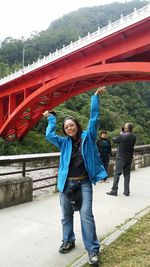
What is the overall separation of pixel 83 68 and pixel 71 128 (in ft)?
45.1

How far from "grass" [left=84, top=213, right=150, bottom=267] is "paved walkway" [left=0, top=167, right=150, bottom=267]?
32 cm

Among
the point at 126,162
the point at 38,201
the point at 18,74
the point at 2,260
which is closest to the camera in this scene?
the point at 2,260

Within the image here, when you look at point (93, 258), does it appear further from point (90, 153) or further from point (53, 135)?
point (53, 135)

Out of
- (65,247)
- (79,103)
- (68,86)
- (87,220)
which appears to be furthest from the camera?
(79,103)

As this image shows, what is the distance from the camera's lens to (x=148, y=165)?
14.6 meters

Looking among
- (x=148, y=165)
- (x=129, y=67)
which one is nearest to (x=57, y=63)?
(x=129, y=67)

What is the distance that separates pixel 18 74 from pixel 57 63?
4763mm

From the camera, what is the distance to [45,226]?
15.5 feet

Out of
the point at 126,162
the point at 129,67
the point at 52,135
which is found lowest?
the point at 126,162

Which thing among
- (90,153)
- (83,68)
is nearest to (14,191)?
(90,153)

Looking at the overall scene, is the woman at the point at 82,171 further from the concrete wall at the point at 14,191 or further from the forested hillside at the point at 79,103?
the forested hillside at the point at 79,103

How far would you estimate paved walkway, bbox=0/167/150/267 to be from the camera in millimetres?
3576

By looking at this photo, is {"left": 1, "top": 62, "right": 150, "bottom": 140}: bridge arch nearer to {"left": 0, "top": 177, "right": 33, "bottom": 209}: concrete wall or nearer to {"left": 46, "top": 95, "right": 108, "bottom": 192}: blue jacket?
{"left": 0, "top": 177, "right": 33, "bottom": 209}: concrete wall

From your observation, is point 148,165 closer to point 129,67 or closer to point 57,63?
point 129,67
